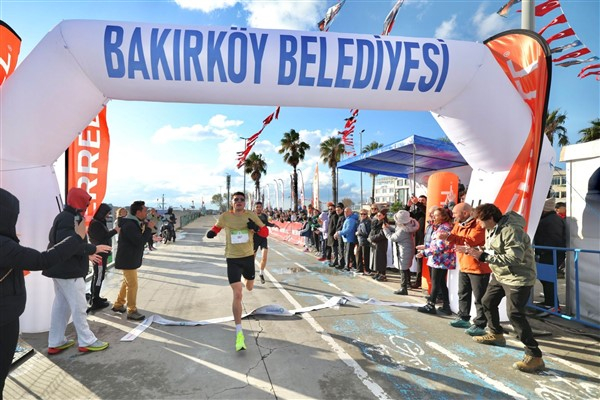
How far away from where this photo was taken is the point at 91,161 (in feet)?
19.3

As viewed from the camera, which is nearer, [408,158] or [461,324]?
[461,324]

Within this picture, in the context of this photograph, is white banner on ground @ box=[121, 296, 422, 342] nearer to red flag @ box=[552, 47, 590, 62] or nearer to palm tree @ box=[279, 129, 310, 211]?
red flag @ box=[552, 47, 590, 62]

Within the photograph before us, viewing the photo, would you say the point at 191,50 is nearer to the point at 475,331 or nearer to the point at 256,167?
the point at 475,331

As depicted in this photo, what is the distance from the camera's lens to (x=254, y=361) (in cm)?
387

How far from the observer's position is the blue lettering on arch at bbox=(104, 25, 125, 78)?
4.47 m

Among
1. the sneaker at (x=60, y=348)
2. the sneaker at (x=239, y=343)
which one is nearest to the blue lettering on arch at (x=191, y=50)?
the sneaker at (x=239, y=343)

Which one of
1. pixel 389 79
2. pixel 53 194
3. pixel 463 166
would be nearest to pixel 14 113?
pixel 53 194

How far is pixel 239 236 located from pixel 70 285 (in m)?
A: 2.09

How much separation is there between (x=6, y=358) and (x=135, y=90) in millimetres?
3689

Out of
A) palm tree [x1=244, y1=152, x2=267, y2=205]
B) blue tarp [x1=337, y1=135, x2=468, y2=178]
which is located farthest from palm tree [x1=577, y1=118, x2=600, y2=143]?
palm tree [x1=244, y1=152, x2=267, y2=205]

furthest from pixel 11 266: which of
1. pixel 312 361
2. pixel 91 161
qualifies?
pixel 91 161

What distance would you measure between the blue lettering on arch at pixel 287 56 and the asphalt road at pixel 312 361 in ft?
12.2

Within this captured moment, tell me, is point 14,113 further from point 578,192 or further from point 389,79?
point 578,192

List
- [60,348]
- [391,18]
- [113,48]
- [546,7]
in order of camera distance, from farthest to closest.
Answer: [391,18] < [546,7] < [113,48] < [60,348]
